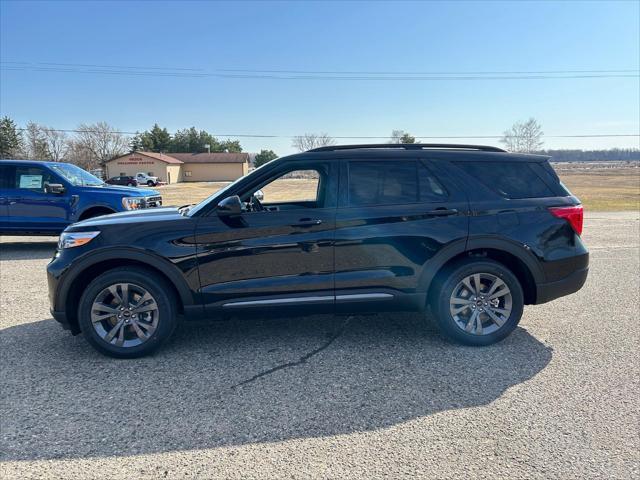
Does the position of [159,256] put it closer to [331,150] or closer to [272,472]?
[331,150]

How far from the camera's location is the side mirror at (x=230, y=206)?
3.64m

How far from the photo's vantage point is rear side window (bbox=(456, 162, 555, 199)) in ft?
13.2

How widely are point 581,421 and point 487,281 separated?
147 centimetres

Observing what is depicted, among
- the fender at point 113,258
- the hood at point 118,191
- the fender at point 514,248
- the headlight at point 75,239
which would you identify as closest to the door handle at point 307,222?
the fender at point 113,258

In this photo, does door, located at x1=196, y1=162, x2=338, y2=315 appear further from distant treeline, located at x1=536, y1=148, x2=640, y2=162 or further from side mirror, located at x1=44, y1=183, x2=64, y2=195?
distant treeline, located at x1=536, y1=148, x2=640, y2=162

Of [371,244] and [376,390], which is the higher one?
[371,244]

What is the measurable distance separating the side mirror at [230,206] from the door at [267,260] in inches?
2.6

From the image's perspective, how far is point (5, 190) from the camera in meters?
8.68

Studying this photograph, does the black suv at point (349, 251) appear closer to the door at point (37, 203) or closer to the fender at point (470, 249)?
the fender at point (470, 249)

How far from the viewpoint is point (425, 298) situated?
396 cm

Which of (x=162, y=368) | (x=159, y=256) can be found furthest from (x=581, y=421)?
(x=159, y=256)

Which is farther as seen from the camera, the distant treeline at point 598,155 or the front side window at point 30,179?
the distant treeline at point 598,155

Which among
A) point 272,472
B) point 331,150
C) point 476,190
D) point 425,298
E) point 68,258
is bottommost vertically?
point 272,472

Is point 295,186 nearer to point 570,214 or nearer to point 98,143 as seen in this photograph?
point 570,214
